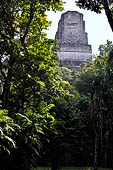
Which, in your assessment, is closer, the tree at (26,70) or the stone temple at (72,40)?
the tree at (26,70)

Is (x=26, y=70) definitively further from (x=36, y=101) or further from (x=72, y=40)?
(x=72, y=40)

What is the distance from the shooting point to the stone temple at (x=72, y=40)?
21.8m

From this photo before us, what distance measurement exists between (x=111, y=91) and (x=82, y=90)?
380 cm

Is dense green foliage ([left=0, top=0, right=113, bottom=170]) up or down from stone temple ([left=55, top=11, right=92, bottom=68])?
down

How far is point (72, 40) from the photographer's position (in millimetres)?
22500

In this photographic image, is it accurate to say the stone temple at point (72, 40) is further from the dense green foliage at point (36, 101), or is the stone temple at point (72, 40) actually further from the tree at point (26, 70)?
the tree at point (26, 70)

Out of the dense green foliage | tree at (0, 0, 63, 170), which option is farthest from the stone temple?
tree at (0, 0, 63, 170)

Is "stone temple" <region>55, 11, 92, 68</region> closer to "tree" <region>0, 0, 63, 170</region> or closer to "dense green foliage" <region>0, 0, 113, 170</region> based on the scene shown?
"dense green foliage" <region>0, 0, 113, 170</region>

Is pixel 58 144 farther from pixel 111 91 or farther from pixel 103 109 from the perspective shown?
pixel 111 91

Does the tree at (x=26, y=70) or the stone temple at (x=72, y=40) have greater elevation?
the stone temple at (x=72, y=40)

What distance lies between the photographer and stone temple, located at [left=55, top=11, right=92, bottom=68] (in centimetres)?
2177

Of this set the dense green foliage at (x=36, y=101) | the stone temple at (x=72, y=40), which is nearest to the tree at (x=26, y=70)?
the dense green foliage at (x=36, y=101)

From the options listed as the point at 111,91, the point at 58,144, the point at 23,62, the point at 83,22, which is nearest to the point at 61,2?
the point at 23,62

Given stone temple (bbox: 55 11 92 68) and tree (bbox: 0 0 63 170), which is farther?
stone temple (bbox: 55 11 92 68)
